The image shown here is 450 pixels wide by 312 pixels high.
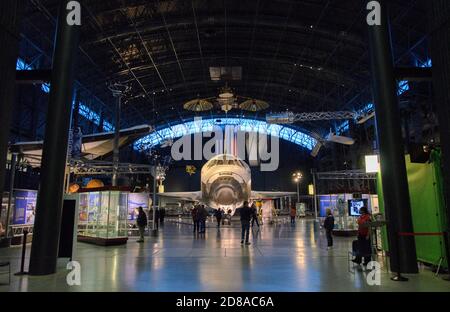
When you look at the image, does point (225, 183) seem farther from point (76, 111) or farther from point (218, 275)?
point (76, 111)

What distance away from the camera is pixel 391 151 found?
730 cm

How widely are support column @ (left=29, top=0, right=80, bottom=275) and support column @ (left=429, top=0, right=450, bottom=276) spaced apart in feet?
25.3

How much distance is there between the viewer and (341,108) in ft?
116

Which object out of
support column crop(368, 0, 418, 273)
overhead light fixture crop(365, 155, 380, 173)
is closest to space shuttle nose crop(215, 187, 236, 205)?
overhead light fixture crop(365, 155, 380, 173)

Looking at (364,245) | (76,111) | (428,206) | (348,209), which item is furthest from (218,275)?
(76,111)

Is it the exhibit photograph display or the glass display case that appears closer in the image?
the exhibit photograph display

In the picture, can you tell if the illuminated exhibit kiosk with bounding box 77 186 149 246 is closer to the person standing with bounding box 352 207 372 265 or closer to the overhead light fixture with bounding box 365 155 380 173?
the person standing with bounding box 352 207 372 265

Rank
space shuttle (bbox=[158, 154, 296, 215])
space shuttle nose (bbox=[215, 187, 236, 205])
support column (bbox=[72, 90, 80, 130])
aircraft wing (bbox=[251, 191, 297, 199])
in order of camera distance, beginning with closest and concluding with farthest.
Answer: space shuttle nose (bbox=[215, 187, 236, 205]), space shuttle (bbox=[158, 154, 296, 215]), support column (bbox=[72, 90, 80, 130]), aircraft wing (bbox=[251, 191, 297, 199])

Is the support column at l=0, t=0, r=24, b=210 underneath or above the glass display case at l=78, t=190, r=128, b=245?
above

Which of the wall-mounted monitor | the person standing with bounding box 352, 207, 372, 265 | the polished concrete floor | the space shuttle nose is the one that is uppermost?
the space shuttle nose

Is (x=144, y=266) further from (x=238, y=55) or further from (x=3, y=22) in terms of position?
(x=238, y=55)

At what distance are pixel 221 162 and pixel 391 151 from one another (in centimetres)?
1525

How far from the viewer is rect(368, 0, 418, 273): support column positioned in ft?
22.6
